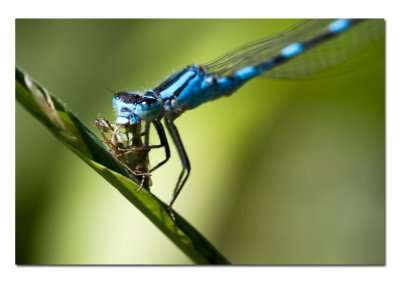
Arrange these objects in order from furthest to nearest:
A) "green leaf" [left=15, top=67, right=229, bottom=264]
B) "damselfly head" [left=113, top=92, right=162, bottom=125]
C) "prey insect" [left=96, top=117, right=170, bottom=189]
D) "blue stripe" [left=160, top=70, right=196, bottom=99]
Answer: "blue stripe" [left=160, top=70, right=196, bottom=99], "damselfly head" [left=113, top=92, right=162, bottom=125], "prey insect" [left=96, top=117, right=170, bottom=189], "green leaf" [left=15, top=67, right=229, bottom=264]

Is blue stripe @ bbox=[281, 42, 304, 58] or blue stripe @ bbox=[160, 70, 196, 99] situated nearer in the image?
blue stripe @ bbox=[160, 70, 196, 99]

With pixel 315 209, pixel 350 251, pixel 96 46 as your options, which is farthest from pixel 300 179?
pixel 96 46

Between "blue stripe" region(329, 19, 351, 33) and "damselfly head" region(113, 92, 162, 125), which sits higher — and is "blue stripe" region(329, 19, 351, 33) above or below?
above

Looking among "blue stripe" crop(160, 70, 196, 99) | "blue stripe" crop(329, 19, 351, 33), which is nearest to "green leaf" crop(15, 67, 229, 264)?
"blue stripe" crop(160, 70, 196, 99)

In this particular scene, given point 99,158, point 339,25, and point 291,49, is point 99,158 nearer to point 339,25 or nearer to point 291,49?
point 291,49

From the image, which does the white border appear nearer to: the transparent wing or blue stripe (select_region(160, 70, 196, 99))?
the transparent wing
